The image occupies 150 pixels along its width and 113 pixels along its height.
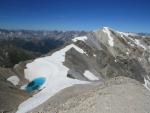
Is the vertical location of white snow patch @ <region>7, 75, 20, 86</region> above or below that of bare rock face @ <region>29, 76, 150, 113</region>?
below

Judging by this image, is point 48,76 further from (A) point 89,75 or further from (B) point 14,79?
(A) point 89,75

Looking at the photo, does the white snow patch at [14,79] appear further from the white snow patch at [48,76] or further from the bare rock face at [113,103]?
the bare rock face at [113,103]

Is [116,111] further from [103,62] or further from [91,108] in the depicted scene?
[103,62]

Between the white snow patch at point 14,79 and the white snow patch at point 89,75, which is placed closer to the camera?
the white snow patch at point 14,79

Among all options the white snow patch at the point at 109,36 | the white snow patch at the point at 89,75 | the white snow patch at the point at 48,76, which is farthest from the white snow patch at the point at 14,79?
the white snow patch at the point at 109,36

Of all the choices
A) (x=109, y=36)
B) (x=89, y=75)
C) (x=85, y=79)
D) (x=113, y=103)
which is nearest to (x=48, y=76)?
(x=85, y=79)

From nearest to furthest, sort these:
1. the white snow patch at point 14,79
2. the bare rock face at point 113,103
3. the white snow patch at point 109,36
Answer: the bare rock face at point 113,103, the white snow patch at point 14,79, the white snow patch at point 109,36

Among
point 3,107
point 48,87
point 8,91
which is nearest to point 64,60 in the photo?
point 48,87

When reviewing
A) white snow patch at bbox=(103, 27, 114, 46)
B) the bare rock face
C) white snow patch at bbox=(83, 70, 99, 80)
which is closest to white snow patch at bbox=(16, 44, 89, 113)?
the bare rock face

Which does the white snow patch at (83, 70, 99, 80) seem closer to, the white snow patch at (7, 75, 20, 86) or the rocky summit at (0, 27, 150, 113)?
the rocky summit at (0, 27, 150, 113)
